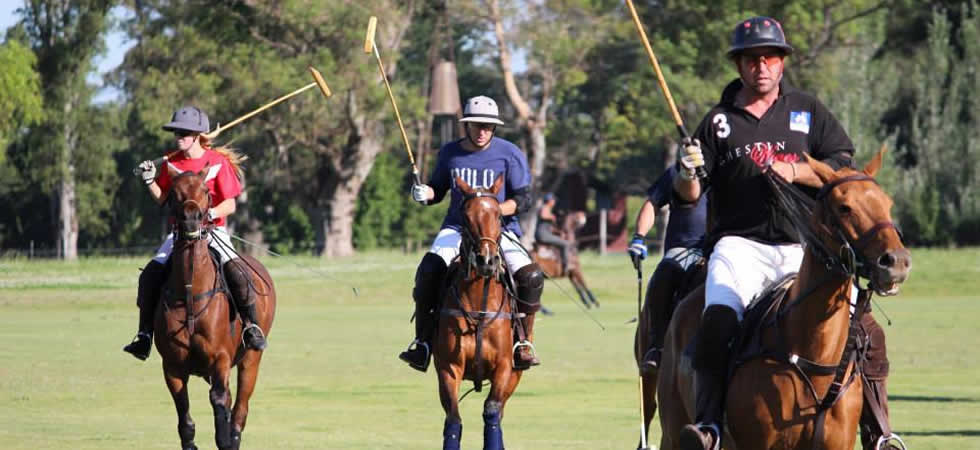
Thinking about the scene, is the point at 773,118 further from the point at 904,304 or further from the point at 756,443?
the point at 904,304

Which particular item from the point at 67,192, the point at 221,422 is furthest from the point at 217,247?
the point at 67,192

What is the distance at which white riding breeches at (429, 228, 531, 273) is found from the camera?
12898 mm

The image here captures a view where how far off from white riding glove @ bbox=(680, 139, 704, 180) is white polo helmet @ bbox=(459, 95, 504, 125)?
4982 millimetres

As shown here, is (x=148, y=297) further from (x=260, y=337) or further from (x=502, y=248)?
(x=502, y=248)

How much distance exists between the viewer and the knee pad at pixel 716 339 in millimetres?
8055

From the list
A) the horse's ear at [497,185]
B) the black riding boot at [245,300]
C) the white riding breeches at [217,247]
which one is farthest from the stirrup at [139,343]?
the horse's ear at [497,185]

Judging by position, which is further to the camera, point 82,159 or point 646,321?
point 82,159

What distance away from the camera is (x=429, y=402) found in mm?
18125

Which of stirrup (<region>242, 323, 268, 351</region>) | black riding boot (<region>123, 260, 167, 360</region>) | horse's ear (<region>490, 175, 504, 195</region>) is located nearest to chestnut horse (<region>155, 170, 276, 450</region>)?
black riding boot (<region>123, 260, 167, 360</region>)

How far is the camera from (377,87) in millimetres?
53188

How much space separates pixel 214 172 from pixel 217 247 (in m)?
0.67

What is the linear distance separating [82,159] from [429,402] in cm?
5404

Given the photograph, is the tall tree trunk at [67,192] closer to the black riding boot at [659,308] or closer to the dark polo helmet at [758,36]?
the black riding boot at [659,308]

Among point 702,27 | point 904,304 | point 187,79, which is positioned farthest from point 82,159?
point 904,304
